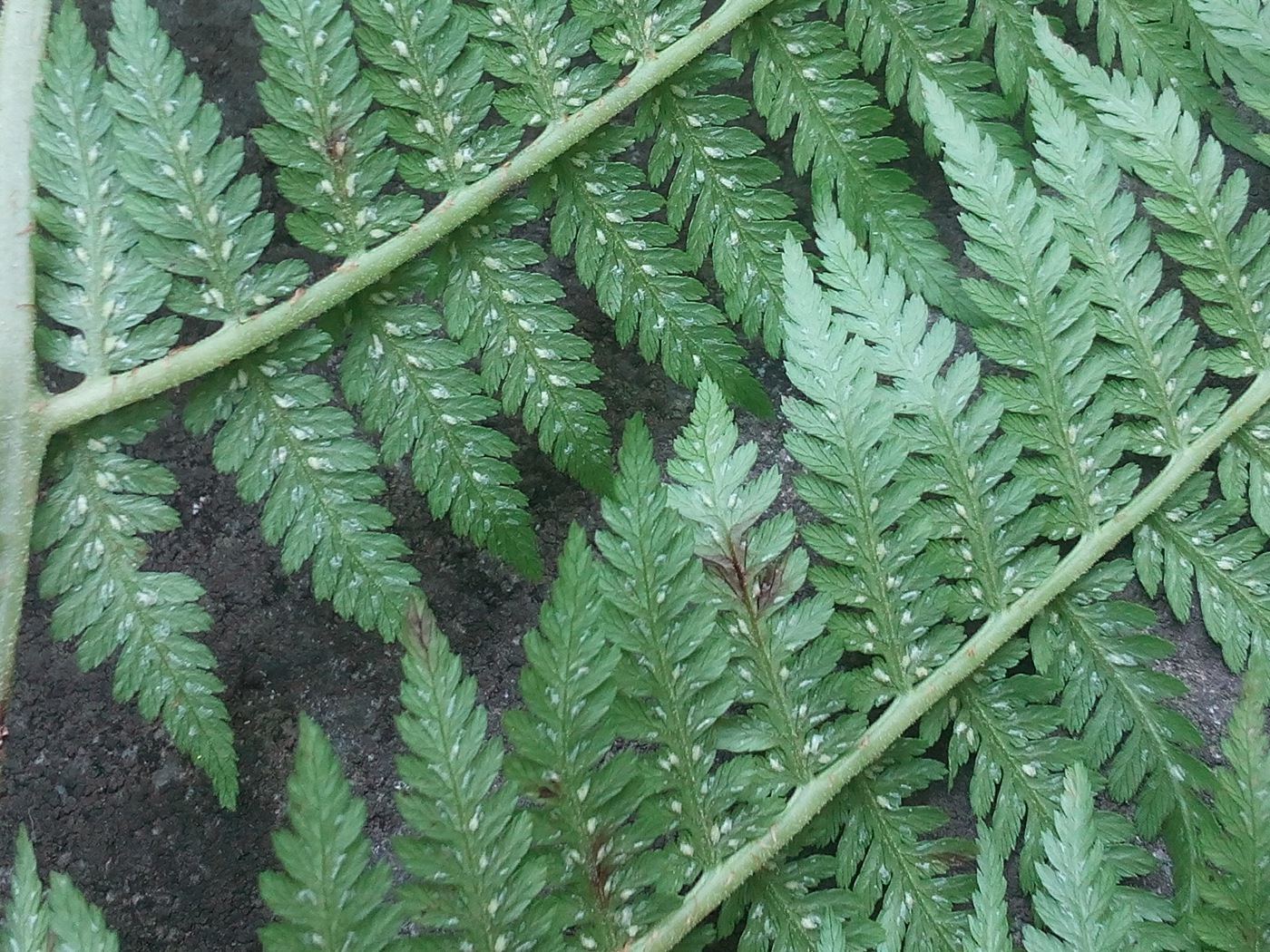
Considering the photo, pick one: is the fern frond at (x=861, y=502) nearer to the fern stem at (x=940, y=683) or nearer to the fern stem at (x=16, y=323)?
the fern stem at (x=940, y=683)

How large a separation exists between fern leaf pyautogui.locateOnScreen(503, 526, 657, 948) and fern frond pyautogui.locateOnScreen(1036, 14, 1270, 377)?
4.22 ft

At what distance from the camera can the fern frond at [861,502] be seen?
161 centimetres

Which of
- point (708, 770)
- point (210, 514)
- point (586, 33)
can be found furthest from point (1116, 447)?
point (210, 514)

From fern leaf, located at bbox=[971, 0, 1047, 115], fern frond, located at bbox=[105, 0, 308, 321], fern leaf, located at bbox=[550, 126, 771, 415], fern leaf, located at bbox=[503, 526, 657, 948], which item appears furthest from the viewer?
fern leaf, located at bbox=[971, 0, 1047, 115]

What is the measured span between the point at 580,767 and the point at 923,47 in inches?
58.5

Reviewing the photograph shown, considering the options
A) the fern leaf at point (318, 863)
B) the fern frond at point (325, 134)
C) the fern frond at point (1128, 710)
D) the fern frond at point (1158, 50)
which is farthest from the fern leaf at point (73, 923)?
the fern frond at point (1158, 50)

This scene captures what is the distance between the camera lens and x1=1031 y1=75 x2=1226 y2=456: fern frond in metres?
1.74

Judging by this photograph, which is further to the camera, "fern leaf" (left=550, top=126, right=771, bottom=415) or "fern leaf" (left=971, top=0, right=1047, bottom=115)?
"fern leaf" (left=971, top=0, right=1047, bottom=115)

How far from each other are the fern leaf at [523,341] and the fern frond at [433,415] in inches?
1.9

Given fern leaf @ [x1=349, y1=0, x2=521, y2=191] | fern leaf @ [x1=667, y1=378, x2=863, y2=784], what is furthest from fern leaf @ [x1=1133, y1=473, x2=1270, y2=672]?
fern leaf @ [x1=349, y1=0, x2=521, y2=191]

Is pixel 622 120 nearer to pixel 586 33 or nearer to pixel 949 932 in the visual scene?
pixel 586 33

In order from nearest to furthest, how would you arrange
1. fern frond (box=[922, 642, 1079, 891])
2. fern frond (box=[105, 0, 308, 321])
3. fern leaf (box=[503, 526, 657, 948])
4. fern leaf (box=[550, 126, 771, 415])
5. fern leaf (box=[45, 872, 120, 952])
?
fern leaf (box=[45, 872, 120, 952]), fern leaf (box=[503, 526, 657, 948]), fern frond (box=[105, 0, 308, 321]), fern frond (box=[922, 642, 1079, 891]), fern leaf (box=[550, 126, 771, 415])

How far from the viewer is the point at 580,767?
4.74ft

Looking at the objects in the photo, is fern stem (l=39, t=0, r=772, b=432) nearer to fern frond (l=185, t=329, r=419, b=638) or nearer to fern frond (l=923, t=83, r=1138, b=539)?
fern frond (l=185, t=329, r=419, b=638)
